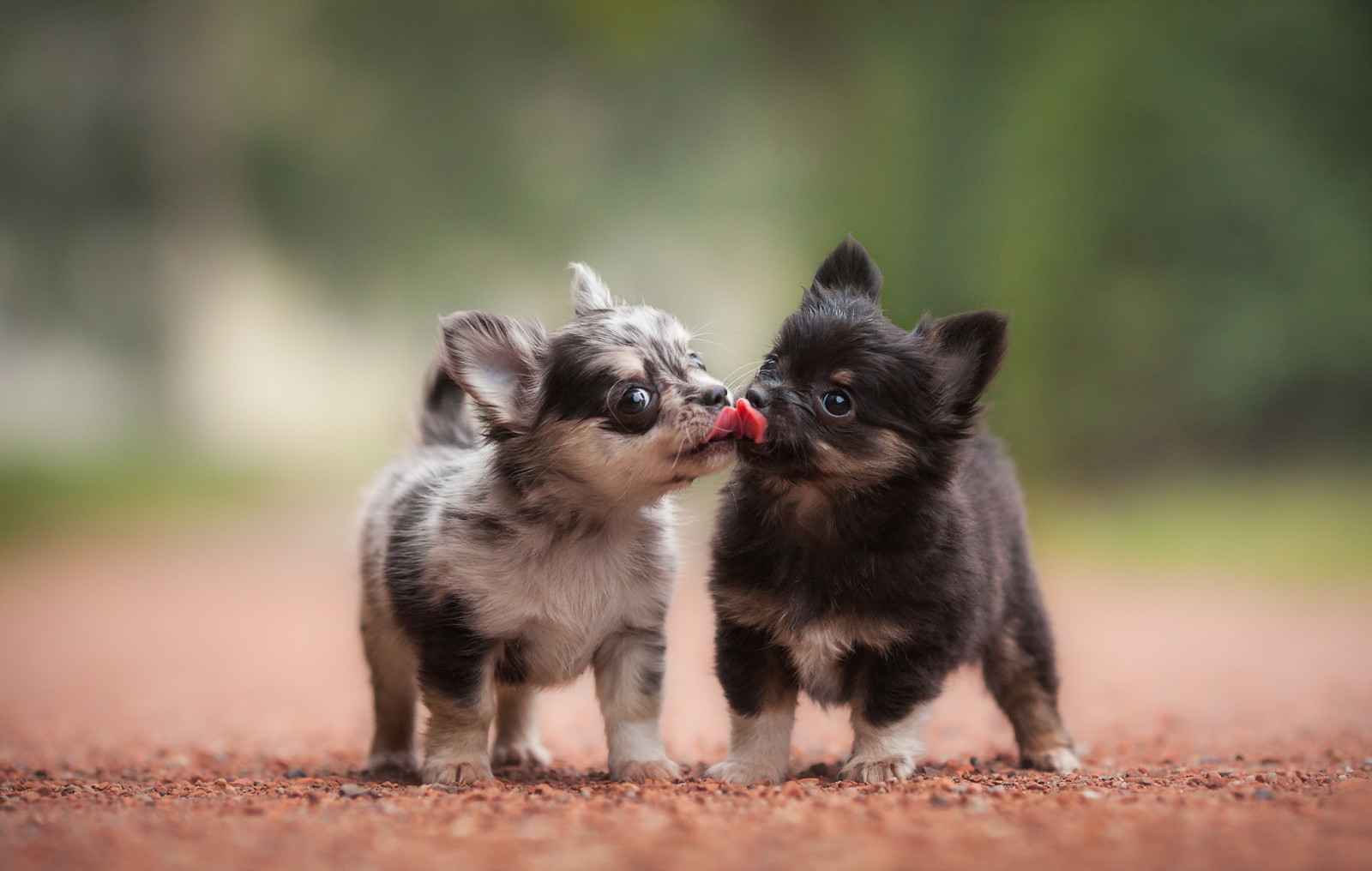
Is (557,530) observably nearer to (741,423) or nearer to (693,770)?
(741,423)

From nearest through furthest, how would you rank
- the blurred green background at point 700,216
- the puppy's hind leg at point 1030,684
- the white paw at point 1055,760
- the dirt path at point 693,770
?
the dirt path at point 693,770
the white paw at point 1055,760
the puppy's hind leg at point 1030,684
the blurred green background at point 700,216

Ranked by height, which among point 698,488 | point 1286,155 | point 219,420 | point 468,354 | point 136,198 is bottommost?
point 219,420

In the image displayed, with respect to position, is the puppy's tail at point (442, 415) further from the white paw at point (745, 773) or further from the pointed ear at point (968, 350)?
the pointed ear at point (968, 350)

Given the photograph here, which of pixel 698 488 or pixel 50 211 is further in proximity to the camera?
pixel 50 211

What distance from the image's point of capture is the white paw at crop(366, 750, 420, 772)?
5316mm

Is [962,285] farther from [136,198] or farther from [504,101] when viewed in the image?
[136,198]

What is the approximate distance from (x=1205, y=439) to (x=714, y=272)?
813 centimetres

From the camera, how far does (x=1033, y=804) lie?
12.2 ft

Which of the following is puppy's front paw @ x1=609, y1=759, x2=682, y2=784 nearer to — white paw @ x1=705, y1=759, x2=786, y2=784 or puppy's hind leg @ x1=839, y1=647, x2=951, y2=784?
white paw @ x1=705, y1=759, x2=786, y2=784

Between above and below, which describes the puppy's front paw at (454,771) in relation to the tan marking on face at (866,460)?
below

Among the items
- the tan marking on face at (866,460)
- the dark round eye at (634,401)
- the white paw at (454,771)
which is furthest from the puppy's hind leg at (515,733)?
the tan marking on face at (866,460)

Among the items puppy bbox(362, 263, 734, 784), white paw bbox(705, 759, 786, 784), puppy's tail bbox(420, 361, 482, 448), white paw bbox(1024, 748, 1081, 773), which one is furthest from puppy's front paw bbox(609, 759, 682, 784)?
puppy's tail bbox(420, 361, 482, 448)

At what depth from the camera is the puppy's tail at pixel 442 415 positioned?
227 inches

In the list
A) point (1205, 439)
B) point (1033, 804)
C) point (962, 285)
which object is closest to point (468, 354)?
point (1033, 804)
